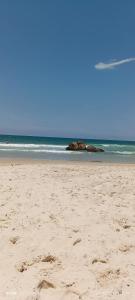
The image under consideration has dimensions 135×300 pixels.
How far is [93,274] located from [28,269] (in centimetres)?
71

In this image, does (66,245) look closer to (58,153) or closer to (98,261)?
(98,261)

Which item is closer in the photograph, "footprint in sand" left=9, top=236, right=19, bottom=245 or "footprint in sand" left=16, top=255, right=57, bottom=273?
"footprint in sand" left=16, top=255, right=57, bottom=273

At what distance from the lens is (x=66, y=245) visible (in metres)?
4.20

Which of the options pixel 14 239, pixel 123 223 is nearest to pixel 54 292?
pixel 14 239

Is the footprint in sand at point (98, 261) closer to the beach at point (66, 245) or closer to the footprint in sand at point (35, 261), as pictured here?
the beach at point (66, 245)

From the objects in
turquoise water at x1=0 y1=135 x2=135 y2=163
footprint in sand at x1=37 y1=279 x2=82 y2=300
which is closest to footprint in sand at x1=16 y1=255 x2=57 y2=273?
footprint in sand at x1=37 y1=279 x2=82 y2=300

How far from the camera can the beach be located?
10.6 feet

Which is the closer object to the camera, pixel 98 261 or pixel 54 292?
pixel 54 292

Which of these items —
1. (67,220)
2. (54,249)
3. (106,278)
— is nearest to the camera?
→ (106,278)

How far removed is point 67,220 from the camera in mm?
5133

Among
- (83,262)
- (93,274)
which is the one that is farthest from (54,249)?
(93,274)

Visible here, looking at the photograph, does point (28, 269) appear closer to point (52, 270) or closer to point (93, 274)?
point (52, 270)

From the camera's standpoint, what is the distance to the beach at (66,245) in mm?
3240

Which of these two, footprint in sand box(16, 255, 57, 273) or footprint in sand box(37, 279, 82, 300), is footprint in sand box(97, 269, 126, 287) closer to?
footprint in sand box(37, 279, 82, 300)
